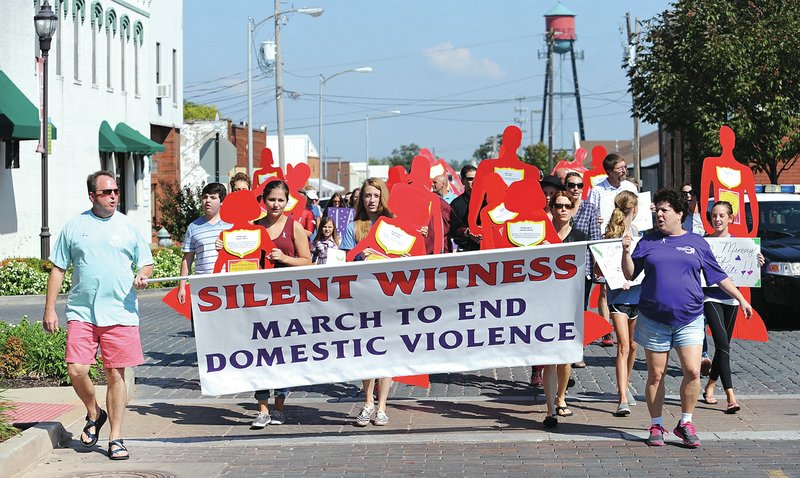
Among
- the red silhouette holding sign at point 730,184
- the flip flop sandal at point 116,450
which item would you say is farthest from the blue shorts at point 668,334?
the flip flop sandal at point 116,450

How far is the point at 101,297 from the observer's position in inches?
319

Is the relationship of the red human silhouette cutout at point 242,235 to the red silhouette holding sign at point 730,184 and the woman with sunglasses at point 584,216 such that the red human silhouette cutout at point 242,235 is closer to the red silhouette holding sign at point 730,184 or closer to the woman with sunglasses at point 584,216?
the woman with sunglasses at point 584,216

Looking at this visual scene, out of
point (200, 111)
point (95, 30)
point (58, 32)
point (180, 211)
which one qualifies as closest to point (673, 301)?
point (180, 211)

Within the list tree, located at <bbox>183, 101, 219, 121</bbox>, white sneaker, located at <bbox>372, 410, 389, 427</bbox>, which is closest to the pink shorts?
white sneaker, located at <bbox>372, 410, 389, 427</bbox>

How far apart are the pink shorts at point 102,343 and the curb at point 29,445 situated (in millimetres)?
581

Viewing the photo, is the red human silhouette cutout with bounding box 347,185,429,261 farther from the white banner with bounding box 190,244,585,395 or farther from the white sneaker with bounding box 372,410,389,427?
the white sneaker with bounding box 372,410,389,427

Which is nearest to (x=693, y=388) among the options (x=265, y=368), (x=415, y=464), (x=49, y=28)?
(x=415, y=464)

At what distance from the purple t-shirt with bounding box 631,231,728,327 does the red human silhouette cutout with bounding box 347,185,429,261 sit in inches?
79.1

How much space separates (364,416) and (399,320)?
913mm

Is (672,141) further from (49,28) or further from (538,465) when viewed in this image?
(538,465)

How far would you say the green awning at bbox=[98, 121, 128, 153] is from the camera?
32.1 metres

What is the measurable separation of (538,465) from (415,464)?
79 centimetres

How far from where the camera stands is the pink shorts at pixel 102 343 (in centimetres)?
807

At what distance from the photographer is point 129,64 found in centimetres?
3519
